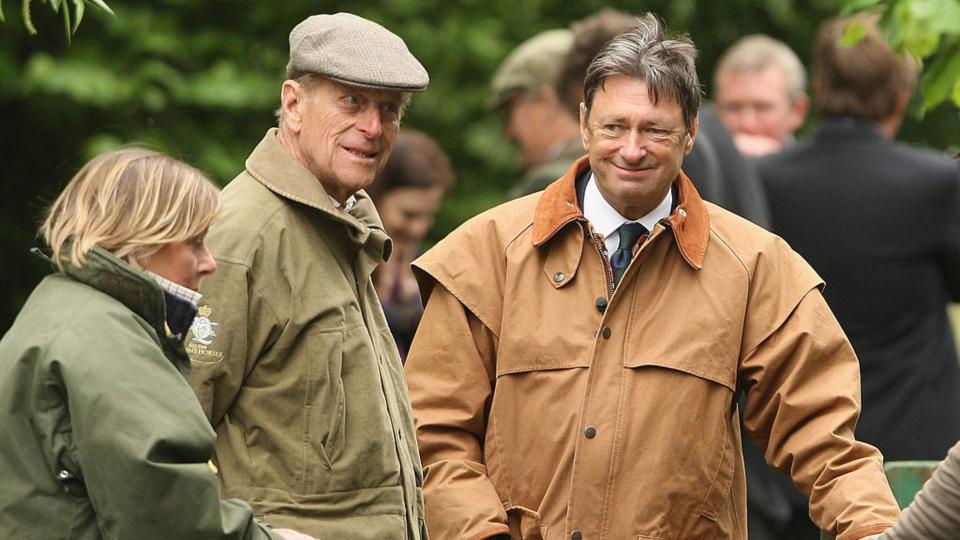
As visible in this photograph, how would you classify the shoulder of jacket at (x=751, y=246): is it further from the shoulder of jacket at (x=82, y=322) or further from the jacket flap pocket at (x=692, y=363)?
the shoulder of jacket at (x=82, y=322)

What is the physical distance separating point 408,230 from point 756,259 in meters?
2.86

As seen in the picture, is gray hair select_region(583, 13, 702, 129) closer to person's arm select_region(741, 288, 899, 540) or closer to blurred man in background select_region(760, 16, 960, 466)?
person's arm select_region(741, 288, 899, 540)

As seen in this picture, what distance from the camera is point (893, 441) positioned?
652 cm

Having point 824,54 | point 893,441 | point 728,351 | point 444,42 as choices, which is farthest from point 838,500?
point 444,42

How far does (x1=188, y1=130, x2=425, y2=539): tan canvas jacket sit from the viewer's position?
4.05m

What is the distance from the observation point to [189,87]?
28.5 ft

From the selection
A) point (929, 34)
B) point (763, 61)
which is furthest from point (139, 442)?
point (763, 61)

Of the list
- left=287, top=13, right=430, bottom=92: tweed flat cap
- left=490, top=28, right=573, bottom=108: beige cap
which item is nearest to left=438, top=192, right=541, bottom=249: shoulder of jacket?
left=287, top=13, right=430, bottom=92: tweed flat cap

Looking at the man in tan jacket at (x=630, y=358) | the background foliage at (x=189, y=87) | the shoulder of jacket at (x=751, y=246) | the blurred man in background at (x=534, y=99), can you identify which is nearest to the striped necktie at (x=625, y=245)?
the man in tan jacket at (x=630, y=358)

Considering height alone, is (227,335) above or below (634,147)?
below

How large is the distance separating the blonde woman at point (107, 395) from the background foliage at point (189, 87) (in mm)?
3797

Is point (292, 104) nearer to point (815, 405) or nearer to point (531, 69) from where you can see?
point (815, 405)

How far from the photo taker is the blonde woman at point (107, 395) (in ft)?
11.1

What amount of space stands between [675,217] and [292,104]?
A: 0.93m
